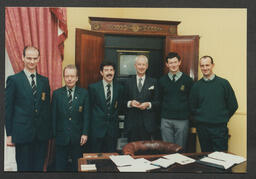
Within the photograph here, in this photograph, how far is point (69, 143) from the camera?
7.38ft

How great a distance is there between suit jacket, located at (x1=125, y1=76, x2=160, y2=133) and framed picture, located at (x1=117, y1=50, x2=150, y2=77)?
0.53 metres

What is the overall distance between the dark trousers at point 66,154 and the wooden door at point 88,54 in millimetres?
803

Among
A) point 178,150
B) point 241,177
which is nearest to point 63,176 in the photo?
point 178,150

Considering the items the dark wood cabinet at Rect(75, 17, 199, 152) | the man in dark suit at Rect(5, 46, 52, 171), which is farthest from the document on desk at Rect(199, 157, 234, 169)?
the man in dark suit at Rect(5, 46, 52, 171)

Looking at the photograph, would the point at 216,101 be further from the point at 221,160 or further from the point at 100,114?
the point at 100,114

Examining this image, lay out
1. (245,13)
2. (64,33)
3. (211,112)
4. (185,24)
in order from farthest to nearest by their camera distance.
Answer: (185,24) → (64,33) → (211,112) → (245,13)

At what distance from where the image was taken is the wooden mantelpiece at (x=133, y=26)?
292 centimetres

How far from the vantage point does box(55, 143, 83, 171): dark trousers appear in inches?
87.5

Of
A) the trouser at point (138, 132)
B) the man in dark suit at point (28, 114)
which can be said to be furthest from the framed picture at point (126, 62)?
the man in dark suit at point (28, 114)

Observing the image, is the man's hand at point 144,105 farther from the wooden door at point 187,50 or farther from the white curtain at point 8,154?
the white curtain at point 8,154

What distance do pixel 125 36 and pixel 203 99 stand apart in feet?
4.33

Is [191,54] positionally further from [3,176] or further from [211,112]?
[3,176]

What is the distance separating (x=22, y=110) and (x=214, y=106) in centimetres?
199

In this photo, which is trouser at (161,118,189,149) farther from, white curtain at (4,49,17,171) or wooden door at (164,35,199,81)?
white curtain at (4,49,17,171)
